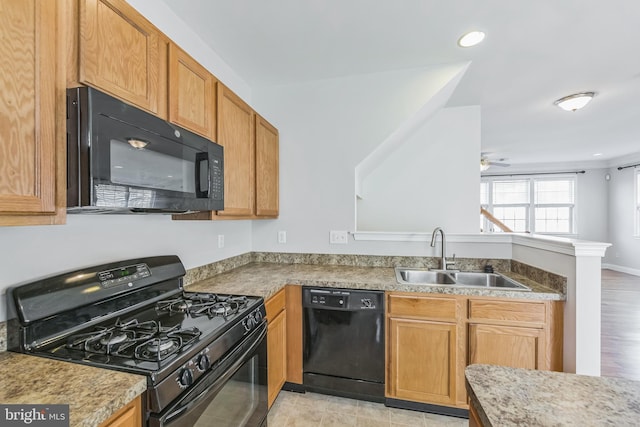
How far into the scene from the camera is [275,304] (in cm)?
194

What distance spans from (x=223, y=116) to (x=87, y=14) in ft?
2.74

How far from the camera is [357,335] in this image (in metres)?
2.02

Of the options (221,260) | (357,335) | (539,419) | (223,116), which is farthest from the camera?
(221,260)

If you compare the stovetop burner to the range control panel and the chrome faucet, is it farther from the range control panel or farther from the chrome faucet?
the chrome faucet

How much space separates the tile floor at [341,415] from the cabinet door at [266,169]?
1402 mm

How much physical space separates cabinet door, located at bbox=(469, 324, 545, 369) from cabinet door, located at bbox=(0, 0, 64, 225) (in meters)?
2.22

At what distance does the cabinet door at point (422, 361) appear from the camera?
75.1 inches

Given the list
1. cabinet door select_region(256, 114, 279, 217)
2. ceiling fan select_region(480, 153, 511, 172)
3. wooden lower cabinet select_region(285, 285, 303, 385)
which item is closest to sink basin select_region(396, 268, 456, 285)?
wooden lower cabinet select_region(285, 285, 303, 385)

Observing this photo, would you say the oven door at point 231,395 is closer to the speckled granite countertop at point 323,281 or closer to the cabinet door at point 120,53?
the speckled granite countertop at point 323,281

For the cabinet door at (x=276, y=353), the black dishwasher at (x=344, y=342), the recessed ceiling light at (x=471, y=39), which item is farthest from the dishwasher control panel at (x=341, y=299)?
the recessed ceiling light at (x=471, y=39)

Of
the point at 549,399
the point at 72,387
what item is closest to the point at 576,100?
the point at 549,399

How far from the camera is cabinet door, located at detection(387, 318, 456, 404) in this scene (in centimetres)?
191

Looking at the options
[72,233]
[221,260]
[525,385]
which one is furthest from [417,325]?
[72,233]

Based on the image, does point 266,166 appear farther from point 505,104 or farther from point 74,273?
point 505,104
